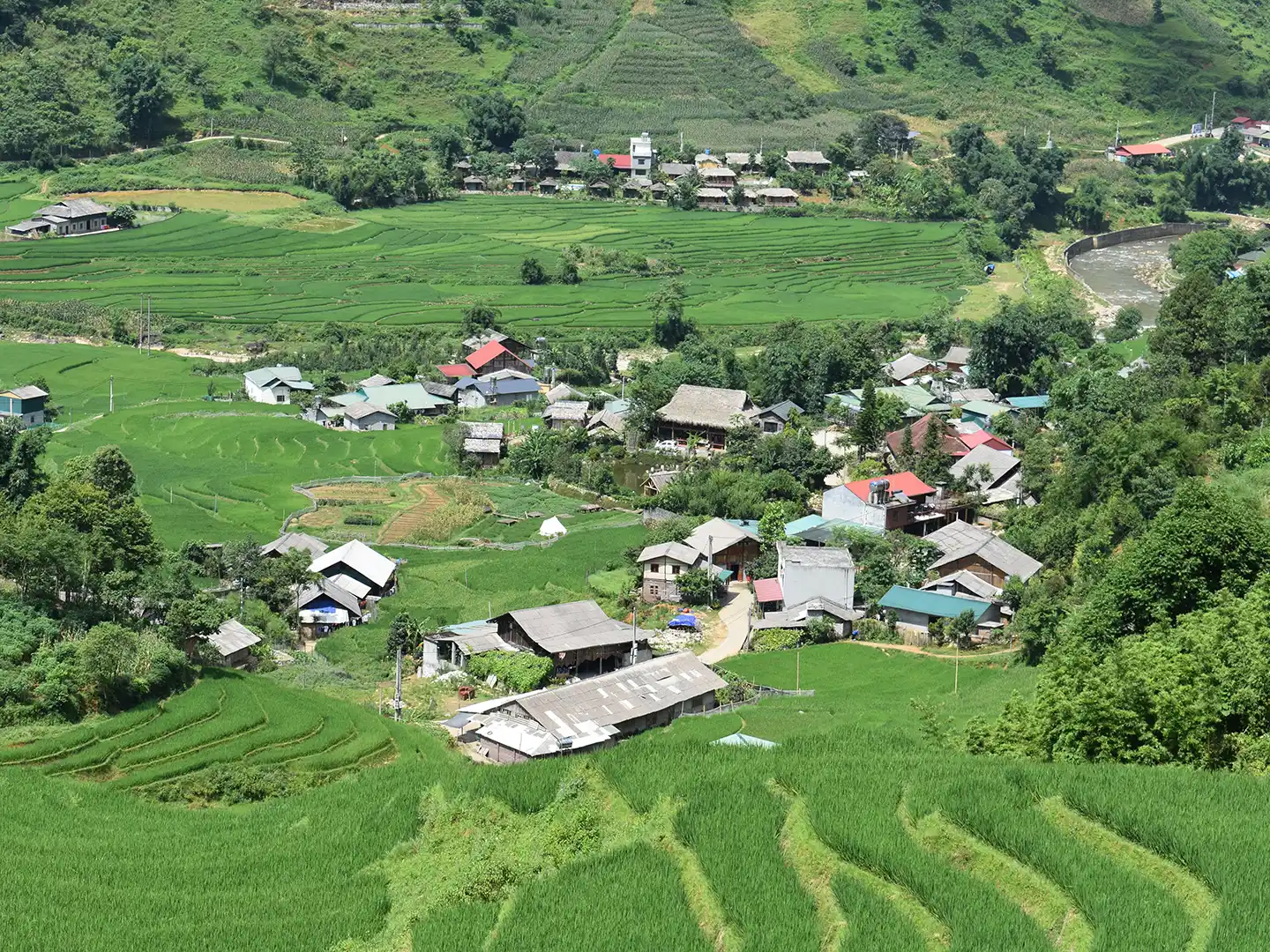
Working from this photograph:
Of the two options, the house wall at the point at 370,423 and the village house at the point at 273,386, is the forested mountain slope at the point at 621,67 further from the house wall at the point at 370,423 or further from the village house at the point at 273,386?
the house wall at the point at 370,423

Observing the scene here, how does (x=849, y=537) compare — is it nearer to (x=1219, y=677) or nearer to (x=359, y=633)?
(x=359, y=633)

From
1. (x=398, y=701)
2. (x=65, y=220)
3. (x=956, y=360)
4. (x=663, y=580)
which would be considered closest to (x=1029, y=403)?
(x=956, y=360)

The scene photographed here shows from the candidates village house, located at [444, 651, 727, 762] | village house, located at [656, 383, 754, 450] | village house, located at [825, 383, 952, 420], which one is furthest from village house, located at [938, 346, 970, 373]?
village house, located at [444, 651, 727, 762]

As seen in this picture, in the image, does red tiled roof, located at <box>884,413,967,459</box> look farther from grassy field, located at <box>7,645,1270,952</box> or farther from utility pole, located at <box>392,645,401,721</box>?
grassy field, located at <box>7,645,1270,952</box>

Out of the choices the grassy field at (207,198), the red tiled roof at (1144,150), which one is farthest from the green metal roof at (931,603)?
the red tiled roof at (1144,150)

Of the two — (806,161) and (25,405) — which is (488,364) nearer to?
(25,405)

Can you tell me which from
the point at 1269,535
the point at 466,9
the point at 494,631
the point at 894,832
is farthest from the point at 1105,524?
the point at 466,9
